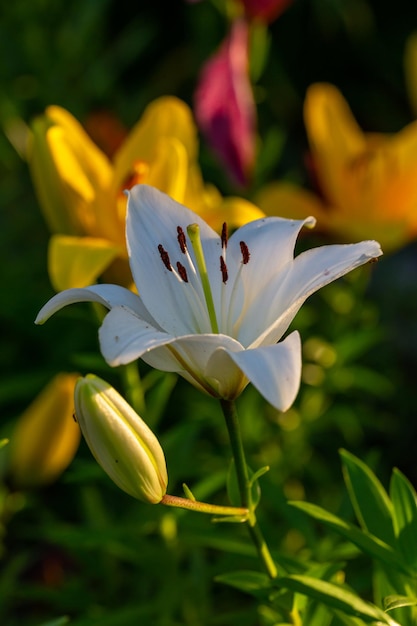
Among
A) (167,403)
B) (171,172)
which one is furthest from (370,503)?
(167,403)

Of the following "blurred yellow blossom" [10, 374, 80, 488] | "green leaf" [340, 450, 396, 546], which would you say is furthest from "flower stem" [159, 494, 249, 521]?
"blurred yellow blossom" [10, 374, 80, 488]

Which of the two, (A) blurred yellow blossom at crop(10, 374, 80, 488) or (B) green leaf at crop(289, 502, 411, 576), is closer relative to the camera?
(B) green leaf at crop(289, 502, 411, 576)

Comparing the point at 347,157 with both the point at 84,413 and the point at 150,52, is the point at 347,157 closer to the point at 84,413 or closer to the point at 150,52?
the point at 84,413

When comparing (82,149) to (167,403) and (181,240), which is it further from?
(167,403)

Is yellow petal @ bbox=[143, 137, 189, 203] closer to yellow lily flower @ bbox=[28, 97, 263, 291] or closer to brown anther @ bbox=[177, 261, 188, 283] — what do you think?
yellow lily flower @ bbox=[28, 97, 263, 291]

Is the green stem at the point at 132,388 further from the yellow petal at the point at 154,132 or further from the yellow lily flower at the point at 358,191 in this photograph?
the yellow lily flower at the point at 358,191

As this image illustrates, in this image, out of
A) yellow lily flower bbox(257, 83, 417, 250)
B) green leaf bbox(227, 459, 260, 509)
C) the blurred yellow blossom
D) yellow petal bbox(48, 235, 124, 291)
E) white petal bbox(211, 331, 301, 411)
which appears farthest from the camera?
yellow lily flower bbox(257, 83, 417, 250)
